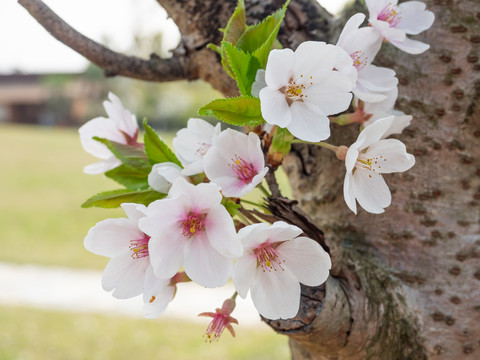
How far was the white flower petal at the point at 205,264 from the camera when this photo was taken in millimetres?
610

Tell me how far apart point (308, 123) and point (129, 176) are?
32 centimetres

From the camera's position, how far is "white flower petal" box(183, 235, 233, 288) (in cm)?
61

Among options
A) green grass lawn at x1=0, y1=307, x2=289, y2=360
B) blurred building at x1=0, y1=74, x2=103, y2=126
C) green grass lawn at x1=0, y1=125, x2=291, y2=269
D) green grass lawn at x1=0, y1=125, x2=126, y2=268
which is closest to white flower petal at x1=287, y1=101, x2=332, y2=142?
green grass lawn at x1=0, y1=125, x2=291, y2=269

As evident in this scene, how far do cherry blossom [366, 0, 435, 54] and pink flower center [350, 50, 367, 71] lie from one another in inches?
2.2

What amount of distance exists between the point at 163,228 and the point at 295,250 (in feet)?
0.57

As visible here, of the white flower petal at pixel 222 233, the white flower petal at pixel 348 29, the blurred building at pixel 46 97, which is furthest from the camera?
the blurred building at pixel 46 97

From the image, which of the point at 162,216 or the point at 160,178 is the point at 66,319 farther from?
the point at 162,216

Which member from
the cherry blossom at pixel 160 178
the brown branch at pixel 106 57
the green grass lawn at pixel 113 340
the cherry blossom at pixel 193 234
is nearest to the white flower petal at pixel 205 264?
the cherry blossom at pixel 193 234

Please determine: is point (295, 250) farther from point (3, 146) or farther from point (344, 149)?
point (3, 146)

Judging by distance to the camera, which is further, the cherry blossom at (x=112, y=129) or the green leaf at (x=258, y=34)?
the cherry blossom at (x=112, y=129)

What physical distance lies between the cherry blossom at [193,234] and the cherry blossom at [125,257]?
0.20ft

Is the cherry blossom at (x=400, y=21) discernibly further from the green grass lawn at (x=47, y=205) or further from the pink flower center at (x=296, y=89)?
the green grass lawn at (x=47, y=205)

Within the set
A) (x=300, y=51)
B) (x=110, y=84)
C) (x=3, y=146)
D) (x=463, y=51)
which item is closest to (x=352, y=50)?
(x=300, y=51)

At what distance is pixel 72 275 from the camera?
636 cm
